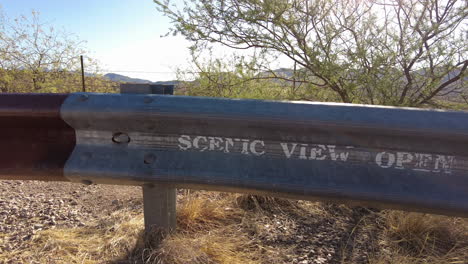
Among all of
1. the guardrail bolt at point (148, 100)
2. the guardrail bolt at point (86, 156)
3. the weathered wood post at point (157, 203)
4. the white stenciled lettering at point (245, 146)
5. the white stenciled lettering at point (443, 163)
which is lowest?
the weathered wood post at point (157, 203)

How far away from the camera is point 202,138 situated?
1618mm

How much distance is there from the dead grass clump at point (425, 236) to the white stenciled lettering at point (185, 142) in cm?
170

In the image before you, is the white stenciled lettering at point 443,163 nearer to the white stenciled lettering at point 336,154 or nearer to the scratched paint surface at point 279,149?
the scratched paint surface at point 279,149

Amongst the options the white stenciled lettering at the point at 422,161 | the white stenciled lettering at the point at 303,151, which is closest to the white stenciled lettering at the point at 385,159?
the white stenciled lettering at the point at 422,161

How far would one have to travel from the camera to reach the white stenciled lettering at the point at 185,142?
163 cm

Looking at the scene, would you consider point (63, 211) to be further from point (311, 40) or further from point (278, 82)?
point (311, 40)

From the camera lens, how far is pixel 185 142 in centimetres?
164

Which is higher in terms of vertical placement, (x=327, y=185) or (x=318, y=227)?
(x=327, y=185)

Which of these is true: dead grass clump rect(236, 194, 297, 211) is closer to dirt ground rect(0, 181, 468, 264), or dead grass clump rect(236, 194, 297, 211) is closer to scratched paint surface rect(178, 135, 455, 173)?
dirt ground rect(0, 181, 468, 264)

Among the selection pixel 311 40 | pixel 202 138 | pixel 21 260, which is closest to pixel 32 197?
pixel 21 260

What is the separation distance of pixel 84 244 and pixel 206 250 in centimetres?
91

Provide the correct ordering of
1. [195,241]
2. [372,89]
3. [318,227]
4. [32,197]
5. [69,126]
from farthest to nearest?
[372,89]
[32,197]
[318,227]
[195,241]
[69,126]

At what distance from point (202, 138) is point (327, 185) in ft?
2.52

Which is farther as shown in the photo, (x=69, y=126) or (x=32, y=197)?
(x=32, y=197)
